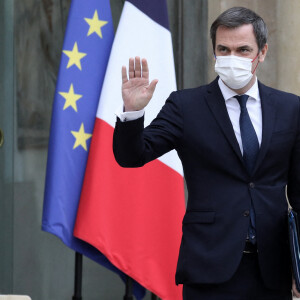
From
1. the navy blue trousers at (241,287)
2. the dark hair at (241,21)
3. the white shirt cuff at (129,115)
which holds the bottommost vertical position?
the navy blue trousers at (241,287)

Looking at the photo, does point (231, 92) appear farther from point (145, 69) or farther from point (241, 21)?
point (145, 69)

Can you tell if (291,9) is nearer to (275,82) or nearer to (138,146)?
(275,82)

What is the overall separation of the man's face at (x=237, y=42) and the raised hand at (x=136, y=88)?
0.42 metres

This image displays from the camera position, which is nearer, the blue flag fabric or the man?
the man

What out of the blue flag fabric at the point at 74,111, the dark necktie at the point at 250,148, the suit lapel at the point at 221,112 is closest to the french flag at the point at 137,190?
the blue flag fabric at the point at 74,111

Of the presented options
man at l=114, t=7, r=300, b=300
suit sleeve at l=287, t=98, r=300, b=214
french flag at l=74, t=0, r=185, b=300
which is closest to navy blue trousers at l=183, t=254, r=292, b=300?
man at l=114, t=7, r=300, b=300

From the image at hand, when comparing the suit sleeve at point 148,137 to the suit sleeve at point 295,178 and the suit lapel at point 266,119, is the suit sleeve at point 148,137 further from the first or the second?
the suit sleeve at point 295,178

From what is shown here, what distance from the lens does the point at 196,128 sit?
11.1 ft

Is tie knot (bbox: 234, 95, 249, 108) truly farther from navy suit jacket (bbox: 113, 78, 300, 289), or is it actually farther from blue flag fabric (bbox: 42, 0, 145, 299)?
blue flag fabric (bbox: 42, 0, 145, 299)

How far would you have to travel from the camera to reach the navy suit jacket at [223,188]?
Answer: 3.32 meters

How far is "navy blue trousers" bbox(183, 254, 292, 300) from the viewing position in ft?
10.9

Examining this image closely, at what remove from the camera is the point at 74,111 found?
15.9 ft

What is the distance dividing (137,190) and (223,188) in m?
1.69

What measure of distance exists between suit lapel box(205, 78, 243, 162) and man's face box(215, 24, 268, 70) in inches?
6.1
